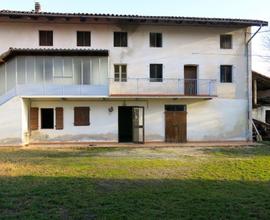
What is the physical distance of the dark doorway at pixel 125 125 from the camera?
23016 millimetres

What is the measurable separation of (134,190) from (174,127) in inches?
577

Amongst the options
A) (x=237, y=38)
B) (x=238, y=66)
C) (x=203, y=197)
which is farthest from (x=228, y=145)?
(x=203, y=197)

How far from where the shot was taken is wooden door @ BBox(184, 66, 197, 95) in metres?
22.6

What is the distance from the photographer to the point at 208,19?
21781 millimetres

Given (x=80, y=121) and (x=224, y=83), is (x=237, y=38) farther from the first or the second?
(x=80, y=121)

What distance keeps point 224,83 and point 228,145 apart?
4.38 meters

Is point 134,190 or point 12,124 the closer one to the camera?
point 134,190

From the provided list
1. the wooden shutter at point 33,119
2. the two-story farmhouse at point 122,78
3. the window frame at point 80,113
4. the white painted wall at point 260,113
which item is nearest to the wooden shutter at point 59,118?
the two-story farmhouse at point 122,78

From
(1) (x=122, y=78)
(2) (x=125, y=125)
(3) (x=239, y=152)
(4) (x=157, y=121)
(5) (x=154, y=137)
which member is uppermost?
(1) (x=122, y=78)

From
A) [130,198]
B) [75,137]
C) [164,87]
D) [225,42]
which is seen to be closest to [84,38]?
[164,87]

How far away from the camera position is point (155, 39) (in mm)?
22406

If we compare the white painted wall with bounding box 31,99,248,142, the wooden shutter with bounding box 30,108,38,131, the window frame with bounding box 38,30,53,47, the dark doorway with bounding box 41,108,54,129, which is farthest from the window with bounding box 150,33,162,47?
the wooden shutter with bounding box 30,108,38,131

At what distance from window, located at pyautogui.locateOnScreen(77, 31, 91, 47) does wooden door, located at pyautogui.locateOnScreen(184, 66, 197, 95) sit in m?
6.37

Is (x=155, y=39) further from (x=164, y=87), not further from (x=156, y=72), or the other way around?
(x=164, y=87)
